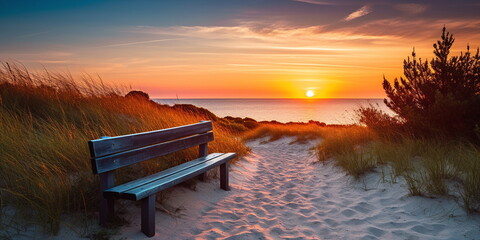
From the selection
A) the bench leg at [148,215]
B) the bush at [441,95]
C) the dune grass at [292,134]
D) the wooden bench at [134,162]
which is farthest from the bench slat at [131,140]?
the dune grass at [292,134]

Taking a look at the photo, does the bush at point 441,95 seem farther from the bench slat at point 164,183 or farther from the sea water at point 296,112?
the bench slat at point 164,183

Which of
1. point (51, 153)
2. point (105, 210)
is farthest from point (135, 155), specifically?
point (51, 153)

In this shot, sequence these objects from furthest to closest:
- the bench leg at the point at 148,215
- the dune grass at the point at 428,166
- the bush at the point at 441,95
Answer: the bush at the point at 441,95 < the dune grass at the point at 428,166 < the bench leg at the point at 148,215

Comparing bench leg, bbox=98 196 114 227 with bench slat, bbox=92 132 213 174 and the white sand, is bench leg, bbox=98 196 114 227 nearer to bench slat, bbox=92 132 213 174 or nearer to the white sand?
the white sand

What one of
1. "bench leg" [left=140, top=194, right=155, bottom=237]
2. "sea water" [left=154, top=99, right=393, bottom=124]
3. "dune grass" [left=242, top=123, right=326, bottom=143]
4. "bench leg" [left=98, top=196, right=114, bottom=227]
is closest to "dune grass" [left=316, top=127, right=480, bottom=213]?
"sea water" [left=154, top=99, right=393, bottom=124]

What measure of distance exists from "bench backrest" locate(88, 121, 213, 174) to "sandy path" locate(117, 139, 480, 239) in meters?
0.65

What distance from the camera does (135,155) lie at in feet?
11.8

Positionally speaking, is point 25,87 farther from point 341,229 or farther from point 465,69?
point 465,69

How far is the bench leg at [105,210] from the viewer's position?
10.5ft

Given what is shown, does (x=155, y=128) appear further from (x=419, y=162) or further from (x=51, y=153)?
(x=419, y=162)

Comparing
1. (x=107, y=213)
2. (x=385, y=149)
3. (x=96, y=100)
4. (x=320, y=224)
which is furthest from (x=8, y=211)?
(x=385, y=149)

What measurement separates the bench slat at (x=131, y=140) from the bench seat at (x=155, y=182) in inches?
14.4

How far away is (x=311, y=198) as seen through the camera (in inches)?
203

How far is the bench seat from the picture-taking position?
303 centimetres
